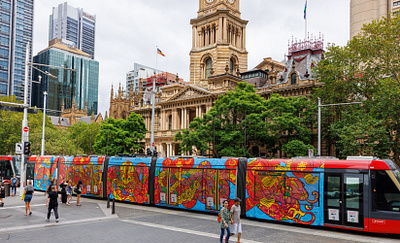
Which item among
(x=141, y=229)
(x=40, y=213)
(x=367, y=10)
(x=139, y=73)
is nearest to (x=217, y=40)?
(x=367, y=10)

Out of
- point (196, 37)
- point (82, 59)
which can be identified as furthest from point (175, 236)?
point (82, 59)

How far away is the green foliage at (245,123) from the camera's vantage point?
38312mm

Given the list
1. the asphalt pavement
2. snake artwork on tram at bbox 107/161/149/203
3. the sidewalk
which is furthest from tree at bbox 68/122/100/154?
the asphalt pavement

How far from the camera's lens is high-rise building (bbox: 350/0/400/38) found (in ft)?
173

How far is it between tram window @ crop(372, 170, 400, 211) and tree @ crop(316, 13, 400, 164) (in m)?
15.0

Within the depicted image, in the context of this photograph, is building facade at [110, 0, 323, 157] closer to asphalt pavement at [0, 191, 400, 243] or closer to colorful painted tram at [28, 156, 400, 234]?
colorful painted tram at [28, 156, 400, 234]

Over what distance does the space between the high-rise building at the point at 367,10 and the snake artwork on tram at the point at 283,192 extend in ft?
149

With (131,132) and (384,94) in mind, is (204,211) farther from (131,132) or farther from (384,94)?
(131,132)

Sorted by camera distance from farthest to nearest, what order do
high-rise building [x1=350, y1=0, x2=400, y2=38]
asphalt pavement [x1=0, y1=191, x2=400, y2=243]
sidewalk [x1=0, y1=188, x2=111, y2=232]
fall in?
1. high-rise building [x1=350, y1=0, x2=400, y2=38]
2. sidewalk [x1=0, y1=188, x2=111, y2=232]
3. asphalt pavement [x1=0, y1=191, x2=400, y2=243]

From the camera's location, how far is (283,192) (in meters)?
16.7

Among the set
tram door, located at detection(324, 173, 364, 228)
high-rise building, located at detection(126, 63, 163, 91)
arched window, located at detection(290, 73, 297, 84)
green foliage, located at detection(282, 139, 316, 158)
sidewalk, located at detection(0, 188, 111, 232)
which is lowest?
sidewalk, located at detection(0, 188, 111, 232)

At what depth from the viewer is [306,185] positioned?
16.0 metres

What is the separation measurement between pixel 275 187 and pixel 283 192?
0.46m

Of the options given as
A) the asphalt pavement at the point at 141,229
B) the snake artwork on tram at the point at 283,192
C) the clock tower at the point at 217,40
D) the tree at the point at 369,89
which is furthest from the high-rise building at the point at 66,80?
the snake artwork on tram at the point at 283,192
